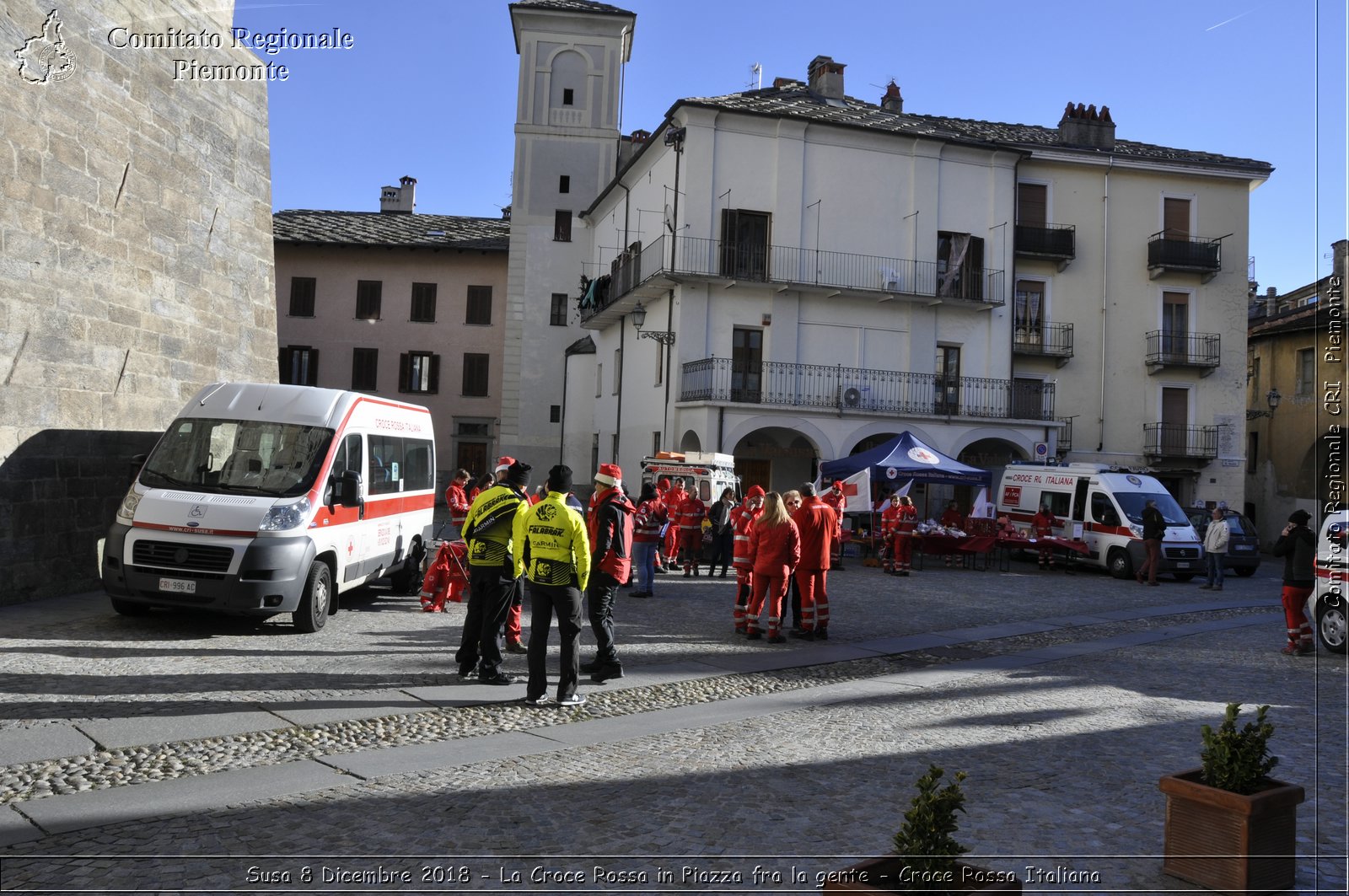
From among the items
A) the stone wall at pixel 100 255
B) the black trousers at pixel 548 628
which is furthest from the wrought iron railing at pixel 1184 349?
the black trousers at pixel 548 628

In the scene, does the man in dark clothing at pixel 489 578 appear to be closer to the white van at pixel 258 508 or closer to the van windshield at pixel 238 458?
the white van at pixel 258 508

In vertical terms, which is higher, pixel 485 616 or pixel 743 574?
pixel 743 574

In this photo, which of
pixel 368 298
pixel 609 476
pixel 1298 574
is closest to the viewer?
pixel 609 476

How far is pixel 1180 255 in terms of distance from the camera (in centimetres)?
3206

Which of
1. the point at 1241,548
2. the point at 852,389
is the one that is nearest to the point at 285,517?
the point at 852,389

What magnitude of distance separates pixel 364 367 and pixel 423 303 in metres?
3.78

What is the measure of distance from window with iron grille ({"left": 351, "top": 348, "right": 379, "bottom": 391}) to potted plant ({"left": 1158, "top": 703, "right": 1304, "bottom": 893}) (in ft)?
138

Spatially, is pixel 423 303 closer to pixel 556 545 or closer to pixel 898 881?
pixel 556 545

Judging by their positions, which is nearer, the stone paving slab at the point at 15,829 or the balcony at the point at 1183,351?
the stone paving slab at the point at 15,829

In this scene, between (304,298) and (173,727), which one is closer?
(173,727)

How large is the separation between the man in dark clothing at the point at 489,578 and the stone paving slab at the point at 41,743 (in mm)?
3028

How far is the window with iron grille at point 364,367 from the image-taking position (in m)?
43.6

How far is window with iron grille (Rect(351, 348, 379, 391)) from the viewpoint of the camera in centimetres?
4359

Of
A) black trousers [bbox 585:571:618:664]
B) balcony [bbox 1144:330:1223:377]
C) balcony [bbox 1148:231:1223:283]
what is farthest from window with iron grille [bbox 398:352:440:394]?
black trousers [bbox 585:571:618:664]
